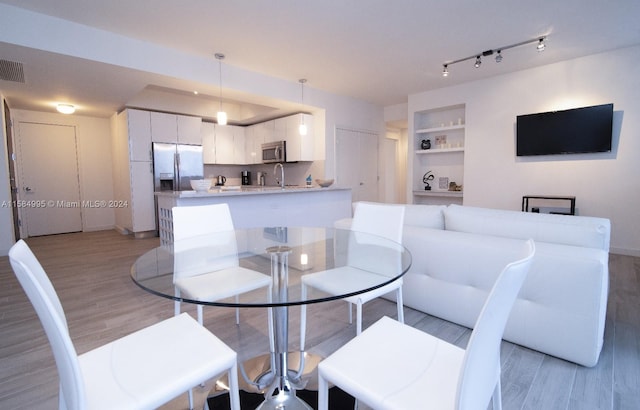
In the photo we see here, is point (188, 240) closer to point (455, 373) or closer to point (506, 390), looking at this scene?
point (455, 373)

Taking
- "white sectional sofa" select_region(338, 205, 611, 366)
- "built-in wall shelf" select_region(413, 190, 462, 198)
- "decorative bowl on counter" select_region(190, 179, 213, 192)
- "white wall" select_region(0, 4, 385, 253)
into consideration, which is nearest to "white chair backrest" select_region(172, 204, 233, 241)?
"decorative bowl on counter" select_region(190, 179, 213, 192)

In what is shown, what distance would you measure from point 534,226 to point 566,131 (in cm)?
354

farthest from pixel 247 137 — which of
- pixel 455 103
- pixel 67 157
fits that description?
pixel 455 103

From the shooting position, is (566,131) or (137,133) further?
(137,133)

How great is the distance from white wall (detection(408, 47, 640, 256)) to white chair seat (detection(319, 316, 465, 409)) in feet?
15.5

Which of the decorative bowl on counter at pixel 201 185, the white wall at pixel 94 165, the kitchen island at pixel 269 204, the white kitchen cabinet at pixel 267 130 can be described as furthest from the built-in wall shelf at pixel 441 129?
the white wall at pixel 94 165

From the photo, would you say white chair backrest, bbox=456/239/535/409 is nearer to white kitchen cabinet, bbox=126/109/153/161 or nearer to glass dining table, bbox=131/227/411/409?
glass dining table, bbox=131/227/411/409

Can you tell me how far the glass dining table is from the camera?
1.26 meters

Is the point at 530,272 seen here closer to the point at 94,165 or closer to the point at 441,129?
the point at 441,129

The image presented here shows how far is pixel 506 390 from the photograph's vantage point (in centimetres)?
156

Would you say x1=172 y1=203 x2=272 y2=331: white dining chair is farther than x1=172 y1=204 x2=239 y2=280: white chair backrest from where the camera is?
No

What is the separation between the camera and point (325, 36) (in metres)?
3.52

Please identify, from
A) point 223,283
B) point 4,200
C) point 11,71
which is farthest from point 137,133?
point 223,283

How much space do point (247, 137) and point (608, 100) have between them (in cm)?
633
